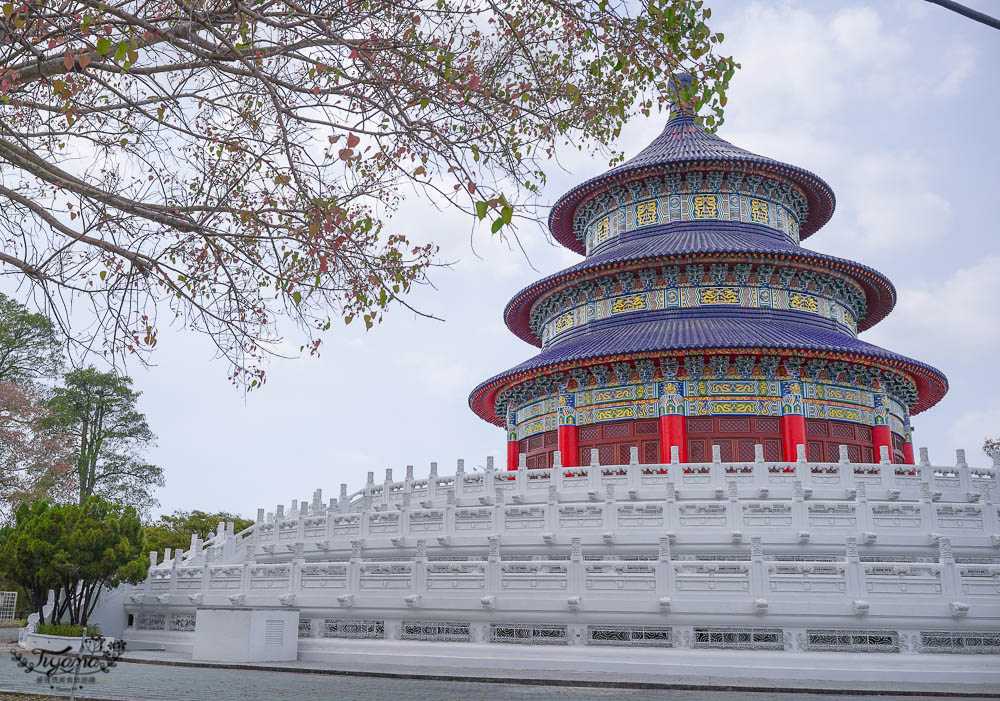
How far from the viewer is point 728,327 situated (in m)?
27.5

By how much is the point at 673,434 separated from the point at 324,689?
1724 cm

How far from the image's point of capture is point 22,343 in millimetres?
33812

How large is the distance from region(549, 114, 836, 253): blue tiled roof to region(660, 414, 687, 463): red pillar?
10.3m

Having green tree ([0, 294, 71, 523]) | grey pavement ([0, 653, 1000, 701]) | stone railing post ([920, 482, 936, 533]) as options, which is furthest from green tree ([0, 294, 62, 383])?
stone railing post ([920, 482, 936, 533])

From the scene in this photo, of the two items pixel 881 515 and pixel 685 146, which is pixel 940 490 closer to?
pixel 881 515

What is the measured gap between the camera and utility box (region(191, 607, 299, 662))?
14078 millimetres

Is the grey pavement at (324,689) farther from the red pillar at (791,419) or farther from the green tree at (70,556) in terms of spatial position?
the red pillar at (791,419)

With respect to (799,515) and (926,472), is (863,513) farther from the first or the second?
(926,472)

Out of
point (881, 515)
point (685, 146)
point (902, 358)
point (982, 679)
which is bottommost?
point (982, 679)

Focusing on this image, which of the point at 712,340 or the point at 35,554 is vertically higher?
the point at 712,340

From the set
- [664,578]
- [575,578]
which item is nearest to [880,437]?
[664,578]

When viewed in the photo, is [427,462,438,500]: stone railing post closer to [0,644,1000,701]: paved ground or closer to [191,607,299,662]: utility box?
[191,607,299,662]: utility box

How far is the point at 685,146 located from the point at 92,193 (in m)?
27.6

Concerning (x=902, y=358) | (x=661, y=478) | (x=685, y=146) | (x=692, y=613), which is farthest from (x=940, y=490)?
(x=685, y=146)
